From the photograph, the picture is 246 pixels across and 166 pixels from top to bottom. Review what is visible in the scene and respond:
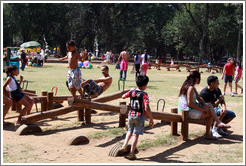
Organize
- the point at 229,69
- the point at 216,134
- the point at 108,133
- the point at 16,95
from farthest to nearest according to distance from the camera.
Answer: the point at 229,69, the point at 16,95, the point at 108,133, the point at 216,134

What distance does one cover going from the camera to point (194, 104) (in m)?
7.43

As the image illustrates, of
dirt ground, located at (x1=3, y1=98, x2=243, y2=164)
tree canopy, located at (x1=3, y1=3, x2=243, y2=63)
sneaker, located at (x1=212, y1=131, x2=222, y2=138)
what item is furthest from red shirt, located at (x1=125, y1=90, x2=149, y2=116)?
tree canopy, located at (x1=3, y1=3, x2=243, y2=63)

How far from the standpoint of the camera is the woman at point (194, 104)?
24.1 feet

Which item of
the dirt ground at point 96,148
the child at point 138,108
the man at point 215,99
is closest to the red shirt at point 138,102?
the child at point 138,108

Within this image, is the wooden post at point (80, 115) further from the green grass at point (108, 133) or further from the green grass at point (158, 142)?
the green grass at point (158, 142)

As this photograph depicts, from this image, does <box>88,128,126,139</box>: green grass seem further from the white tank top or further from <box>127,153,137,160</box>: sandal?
the white tank top

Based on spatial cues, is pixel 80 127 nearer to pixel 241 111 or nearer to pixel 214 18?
pixel 241 111

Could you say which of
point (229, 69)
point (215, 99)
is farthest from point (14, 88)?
point (229, 69)

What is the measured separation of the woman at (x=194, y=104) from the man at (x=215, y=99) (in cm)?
29

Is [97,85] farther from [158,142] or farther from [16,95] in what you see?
[158,142]

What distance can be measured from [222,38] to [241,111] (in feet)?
137

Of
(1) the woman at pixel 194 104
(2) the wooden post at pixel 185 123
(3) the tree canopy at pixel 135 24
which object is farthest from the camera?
(3) the tree canopy at pixel 135 24

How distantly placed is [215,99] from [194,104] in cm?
75

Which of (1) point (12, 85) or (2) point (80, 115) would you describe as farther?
(2) point (80, 115)
